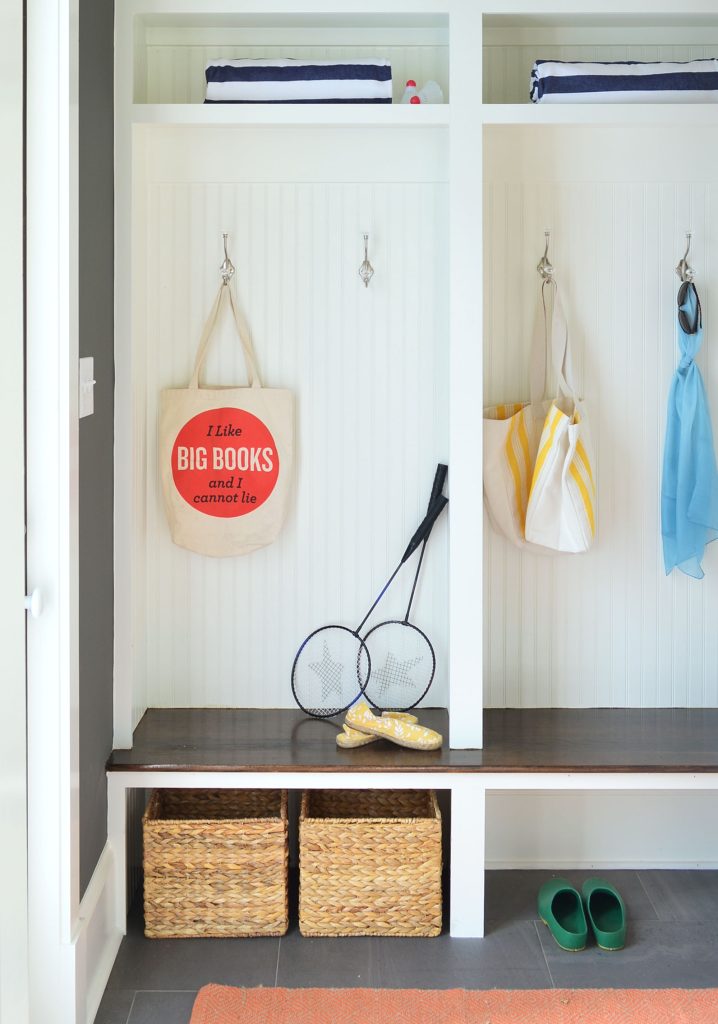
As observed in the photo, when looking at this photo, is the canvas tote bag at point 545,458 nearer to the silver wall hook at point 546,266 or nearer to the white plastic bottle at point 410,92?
the silver wall hook at point 546,266

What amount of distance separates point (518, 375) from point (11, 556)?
1.73 m

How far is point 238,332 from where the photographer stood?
285 centimetres

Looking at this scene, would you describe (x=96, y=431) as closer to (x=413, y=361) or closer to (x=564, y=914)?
(x=413, y=361)

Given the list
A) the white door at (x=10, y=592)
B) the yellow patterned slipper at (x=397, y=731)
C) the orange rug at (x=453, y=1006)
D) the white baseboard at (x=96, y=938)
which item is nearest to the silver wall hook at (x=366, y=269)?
the yellow patterned slipper at (x=397, y=731)

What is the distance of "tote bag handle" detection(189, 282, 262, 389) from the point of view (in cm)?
283

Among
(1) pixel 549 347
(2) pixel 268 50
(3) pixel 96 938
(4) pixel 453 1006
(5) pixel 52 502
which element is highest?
(2) pixel 268 50

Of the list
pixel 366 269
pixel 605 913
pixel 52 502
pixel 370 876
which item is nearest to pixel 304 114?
pixel 366 269

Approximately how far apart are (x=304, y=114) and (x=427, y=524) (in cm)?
105

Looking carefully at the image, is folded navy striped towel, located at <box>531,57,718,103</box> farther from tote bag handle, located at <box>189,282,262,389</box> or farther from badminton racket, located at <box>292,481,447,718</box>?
badminton racket, located at <box>292,481,447,718</box>

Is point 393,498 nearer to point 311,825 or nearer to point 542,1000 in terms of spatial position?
point 311,825

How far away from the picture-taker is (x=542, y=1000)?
2.35 m

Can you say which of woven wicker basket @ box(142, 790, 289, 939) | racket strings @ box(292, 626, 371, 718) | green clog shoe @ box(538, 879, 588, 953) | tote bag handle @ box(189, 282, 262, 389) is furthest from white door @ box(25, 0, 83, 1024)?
green clog shoe @ box(538, 879, 588, 953)

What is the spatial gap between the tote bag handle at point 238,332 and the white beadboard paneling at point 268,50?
0.52 meters

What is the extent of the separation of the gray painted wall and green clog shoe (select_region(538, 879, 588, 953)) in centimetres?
107
